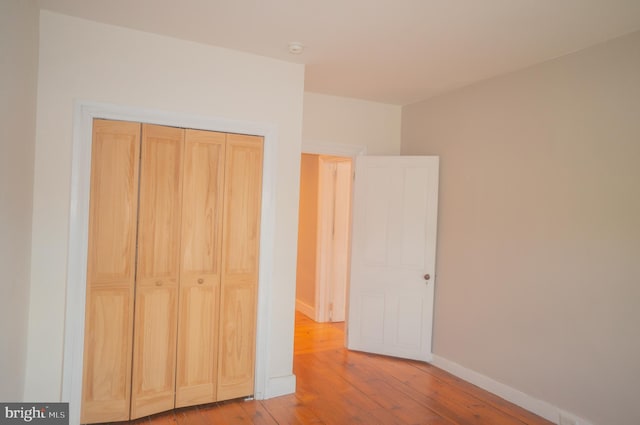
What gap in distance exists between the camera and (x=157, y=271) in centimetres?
287

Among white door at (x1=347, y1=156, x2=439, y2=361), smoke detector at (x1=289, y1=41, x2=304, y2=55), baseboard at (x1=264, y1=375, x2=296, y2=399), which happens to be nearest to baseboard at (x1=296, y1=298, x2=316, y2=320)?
white door at (x1=347, y1=156, x2=439, y2=361)

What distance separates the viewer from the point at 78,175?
103 inches

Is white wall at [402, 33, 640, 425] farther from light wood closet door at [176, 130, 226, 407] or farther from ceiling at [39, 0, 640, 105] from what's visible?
light wood closet door at [176, 130, 226, 407]

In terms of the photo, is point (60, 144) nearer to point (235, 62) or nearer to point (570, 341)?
point (235, 62)

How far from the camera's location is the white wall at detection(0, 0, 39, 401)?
75.5 inches


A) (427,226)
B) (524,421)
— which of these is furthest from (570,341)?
(427,226)

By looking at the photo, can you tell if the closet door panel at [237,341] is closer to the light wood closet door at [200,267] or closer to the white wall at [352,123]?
the light wood closet door at [200,267]

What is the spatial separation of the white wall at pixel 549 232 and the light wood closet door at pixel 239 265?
6.45 feet

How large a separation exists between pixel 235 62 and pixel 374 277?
8.26 ft

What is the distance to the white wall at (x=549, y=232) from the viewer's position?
2633mm

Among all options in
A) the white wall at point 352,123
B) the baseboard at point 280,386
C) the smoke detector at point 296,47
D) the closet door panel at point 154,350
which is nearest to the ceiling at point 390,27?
the smoke detector at point 296,47

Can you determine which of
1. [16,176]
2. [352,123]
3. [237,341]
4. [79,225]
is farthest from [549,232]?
[16,176]

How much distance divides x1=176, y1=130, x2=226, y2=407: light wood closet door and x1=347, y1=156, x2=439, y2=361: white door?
1784mm

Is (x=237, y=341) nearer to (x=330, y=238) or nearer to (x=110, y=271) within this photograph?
(x=110, y=271)
